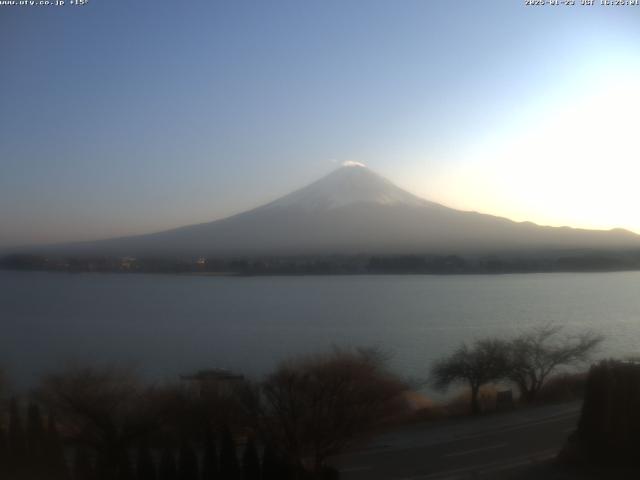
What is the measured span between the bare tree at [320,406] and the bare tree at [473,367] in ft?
8.83

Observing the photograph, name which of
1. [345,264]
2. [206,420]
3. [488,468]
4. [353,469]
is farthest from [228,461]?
[345,264]

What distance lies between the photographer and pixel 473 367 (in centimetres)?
947

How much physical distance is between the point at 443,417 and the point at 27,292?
1029cm

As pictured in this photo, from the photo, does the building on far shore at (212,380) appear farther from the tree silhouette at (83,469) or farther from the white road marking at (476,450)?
the white road marking at (476,450)

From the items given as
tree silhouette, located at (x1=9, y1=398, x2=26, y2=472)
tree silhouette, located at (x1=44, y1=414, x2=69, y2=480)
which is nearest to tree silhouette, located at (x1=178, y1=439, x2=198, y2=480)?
tree silhouette, located at (x1=44, y1=414, x2=69, y2=480)

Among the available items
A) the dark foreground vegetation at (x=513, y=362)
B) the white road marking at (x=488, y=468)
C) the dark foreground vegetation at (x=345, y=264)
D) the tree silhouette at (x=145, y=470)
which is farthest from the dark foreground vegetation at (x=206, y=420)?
the dark foreground vegetation at (x=345, y=264)

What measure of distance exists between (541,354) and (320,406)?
5540 mm

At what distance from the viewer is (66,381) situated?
6.20 meters

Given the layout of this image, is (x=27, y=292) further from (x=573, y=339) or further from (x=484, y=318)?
(x=573, y=339)

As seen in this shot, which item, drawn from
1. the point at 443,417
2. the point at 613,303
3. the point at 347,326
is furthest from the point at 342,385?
the point at 613,303

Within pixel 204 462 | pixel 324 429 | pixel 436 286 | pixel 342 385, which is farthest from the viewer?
pixel 436 286

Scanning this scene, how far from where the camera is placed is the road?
18.0ft

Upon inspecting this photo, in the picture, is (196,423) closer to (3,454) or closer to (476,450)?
(3,454)

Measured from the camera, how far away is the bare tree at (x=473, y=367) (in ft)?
30.6
